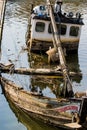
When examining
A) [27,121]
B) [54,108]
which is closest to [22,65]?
[27,121]

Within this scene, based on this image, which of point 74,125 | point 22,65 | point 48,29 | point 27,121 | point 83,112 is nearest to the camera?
point 74,125

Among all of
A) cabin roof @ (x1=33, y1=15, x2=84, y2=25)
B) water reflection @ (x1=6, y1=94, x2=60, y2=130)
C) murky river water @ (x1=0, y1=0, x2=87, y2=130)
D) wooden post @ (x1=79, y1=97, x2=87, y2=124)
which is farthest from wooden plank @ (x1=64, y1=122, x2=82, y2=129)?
cabin roof @ (x1=33, y1=15, x2=84, y2=25)

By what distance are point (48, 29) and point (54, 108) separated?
1448cm

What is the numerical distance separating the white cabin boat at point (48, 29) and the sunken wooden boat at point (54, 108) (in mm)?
12099

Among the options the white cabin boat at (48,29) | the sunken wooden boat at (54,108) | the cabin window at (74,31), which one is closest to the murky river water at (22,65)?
the sunken wooden boat at (54,108)

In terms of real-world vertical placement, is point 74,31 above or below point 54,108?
above

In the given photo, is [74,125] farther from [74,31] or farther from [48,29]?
[74,31]

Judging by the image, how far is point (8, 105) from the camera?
2289 centimetres

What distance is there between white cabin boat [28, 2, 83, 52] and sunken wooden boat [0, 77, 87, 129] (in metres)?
12.1

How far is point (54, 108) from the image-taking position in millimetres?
19062

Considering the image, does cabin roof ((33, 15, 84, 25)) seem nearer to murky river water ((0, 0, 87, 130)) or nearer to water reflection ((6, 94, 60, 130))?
murky river water ((0, 0, 87, 130))

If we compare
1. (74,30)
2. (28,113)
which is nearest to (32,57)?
(74,30)

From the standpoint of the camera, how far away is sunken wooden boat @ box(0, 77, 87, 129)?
727 inches

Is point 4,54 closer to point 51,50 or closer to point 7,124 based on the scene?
point 51,50
